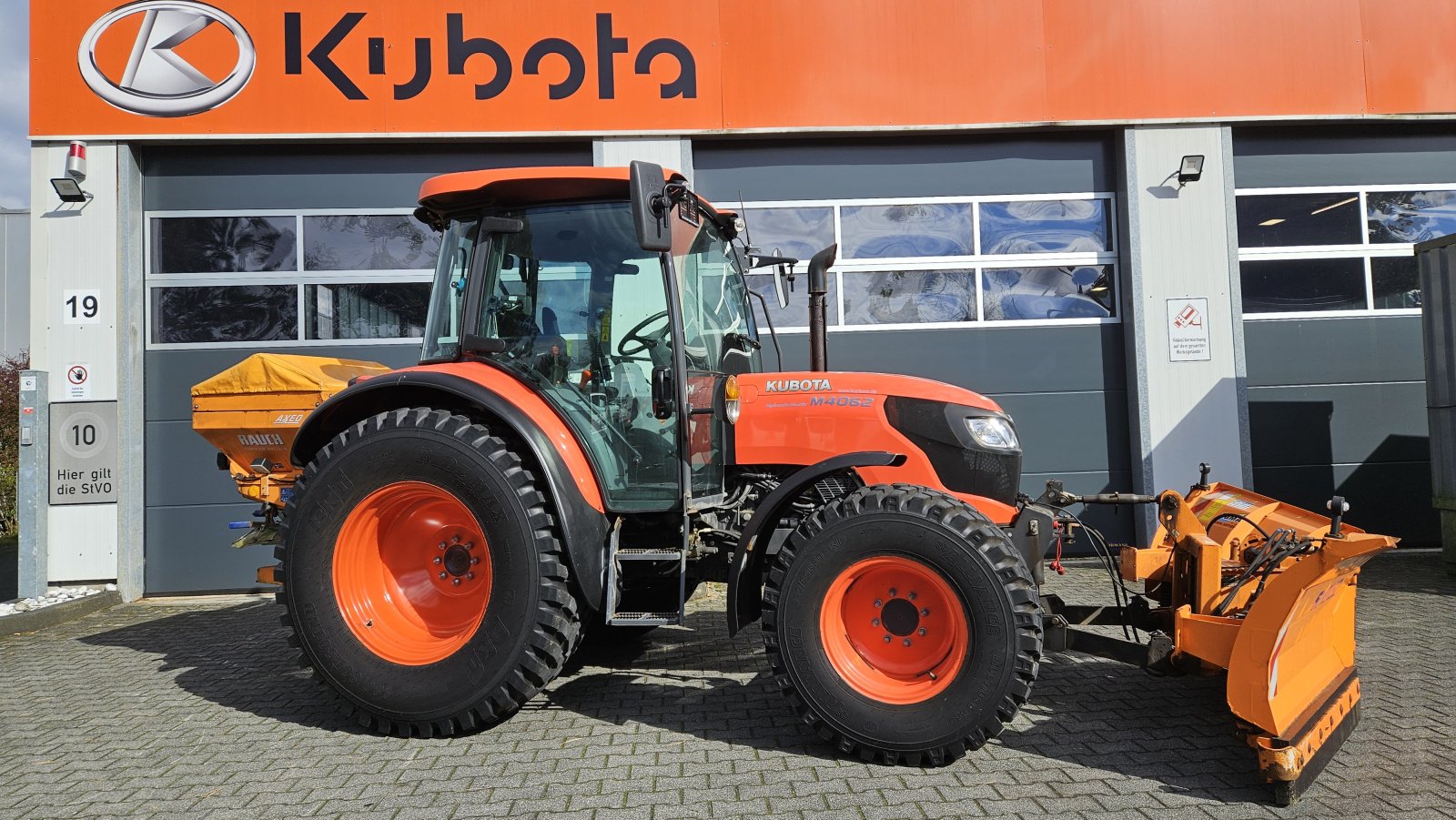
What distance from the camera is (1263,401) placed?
7137 millimetres

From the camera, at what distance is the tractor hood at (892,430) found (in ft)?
11.1

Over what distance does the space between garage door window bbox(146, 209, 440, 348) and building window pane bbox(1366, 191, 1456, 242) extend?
8.12 metres

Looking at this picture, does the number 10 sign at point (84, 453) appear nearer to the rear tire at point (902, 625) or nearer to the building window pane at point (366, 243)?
the building window pane at point (366, 243)

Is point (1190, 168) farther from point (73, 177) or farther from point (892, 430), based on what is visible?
point (73, 177)

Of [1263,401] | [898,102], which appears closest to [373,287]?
[898,102]

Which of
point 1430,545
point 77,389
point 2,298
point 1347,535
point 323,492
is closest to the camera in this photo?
point 1347,535

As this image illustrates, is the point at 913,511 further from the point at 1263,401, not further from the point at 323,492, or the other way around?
the point at 1263,401

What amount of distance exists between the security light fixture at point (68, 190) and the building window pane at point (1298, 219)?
9519mm

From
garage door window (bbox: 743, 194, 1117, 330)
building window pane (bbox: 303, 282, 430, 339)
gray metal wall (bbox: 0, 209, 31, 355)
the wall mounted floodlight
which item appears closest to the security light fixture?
building window pane (bbox: 303, 282, 430, 339)

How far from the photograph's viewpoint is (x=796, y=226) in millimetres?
7125

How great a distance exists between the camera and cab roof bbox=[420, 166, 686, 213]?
3.39 meters

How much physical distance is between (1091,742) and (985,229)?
16.5 ft

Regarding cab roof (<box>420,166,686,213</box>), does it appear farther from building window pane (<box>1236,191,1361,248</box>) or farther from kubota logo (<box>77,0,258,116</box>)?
building window pane (<box>1236,191,1361,248</box>)

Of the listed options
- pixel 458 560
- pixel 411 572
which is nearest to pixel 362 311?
pixel 411 572
